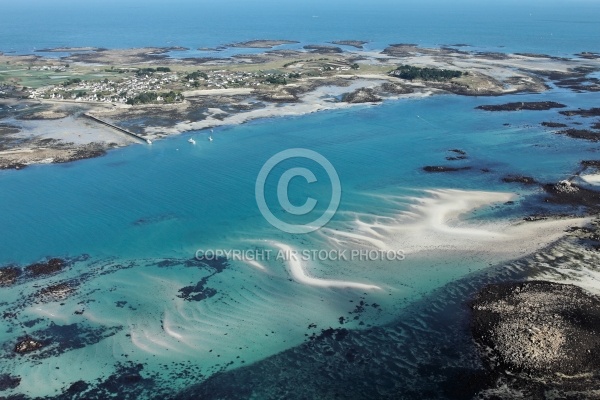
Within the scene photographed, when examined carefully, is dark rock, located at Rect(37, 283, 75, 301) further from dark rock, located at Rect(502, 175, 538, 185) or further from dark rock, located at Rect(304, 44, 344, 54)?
dark rock, located at Rect(304, 44, 344, 54)

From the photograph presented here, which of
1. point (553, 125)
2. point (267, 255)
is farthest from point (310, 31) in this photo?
point (267, 255)

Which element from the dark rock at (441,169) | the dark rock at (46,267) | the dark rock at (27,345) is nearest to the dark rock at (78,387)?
the dark rock at (27,345)

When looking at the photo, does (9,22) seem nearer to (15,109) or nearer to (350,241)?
(15,109)

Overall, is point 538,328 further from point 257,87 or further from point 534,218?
point 257,87

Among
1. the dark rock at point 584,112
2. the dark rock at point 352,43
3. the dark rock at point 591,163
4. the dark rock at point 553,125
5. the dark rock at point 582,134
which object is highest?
the dark rock at point 352,43

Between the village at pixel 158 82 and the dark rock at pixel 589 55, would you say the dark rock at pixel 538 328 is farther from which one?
the dark rock at pixel 589 55

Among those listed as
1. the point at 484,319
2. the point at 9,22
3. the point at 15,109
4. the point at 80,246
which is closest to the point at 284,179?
the point at 80,246
